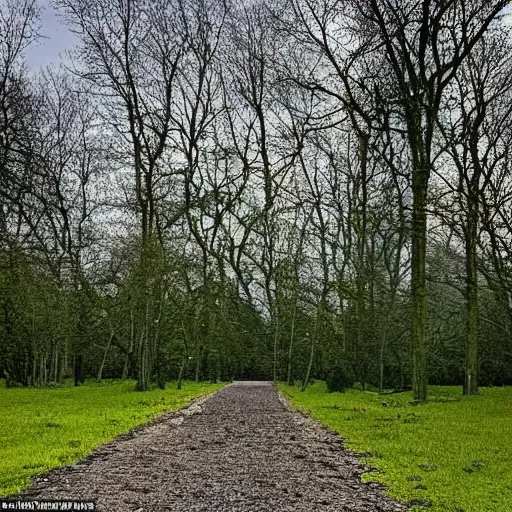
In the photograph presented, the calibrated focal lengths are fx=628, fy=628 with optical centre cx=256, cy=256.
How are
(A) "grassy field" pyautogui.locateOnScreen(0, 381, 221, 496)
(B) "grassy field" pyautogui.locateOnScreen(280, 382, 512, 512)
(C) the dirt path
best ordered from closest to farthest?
(C) the dirt path < (B) "grassy field" pyautogui.locateOnScreen(280, 382, 512, 512) < (A) "grassy field" pyautogui.locateOnScreen(0, 381, 221, 496)

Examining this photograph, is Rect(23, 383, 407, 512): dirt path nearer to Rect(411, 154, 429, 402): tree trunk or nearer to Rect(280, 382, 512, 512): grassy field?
Rect(280, 382, 512, 512): grassy field

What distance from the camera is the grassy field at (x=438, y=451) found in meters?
6.23

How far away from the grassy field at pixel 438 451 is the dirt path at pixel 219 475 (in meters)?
0.42

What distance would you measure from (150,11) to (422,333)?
18851 mm

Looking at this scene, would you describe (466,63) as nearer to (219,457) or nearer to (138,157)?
(138,157)

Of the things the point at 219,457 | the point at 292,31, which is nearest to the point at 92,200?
the point at 292,31

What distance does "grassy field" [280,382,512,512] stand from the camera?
245 inches

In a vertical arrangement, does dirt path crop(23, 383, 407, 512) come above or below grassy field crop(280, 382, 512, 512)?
below

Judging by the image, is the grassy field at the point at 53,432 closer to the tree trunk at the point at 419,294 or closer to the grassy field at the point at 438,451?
the grassy field at the point at 438,451

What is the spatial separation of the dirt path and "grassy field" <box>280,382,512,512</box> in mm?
424

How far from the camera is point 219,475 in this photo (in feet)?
23.2

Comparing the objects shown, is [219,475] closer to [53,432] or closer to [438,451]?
[438,451]

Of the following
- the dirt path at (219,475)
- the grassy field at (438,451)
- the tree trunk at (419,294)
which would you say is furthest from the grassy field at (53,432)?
the tree trunk at (419,294)

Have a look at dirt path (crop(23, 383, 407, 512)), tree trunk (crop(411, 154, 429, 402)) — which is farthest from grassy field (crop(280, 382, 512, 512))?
tree trunk (crop(411, 154, 429, 402))
